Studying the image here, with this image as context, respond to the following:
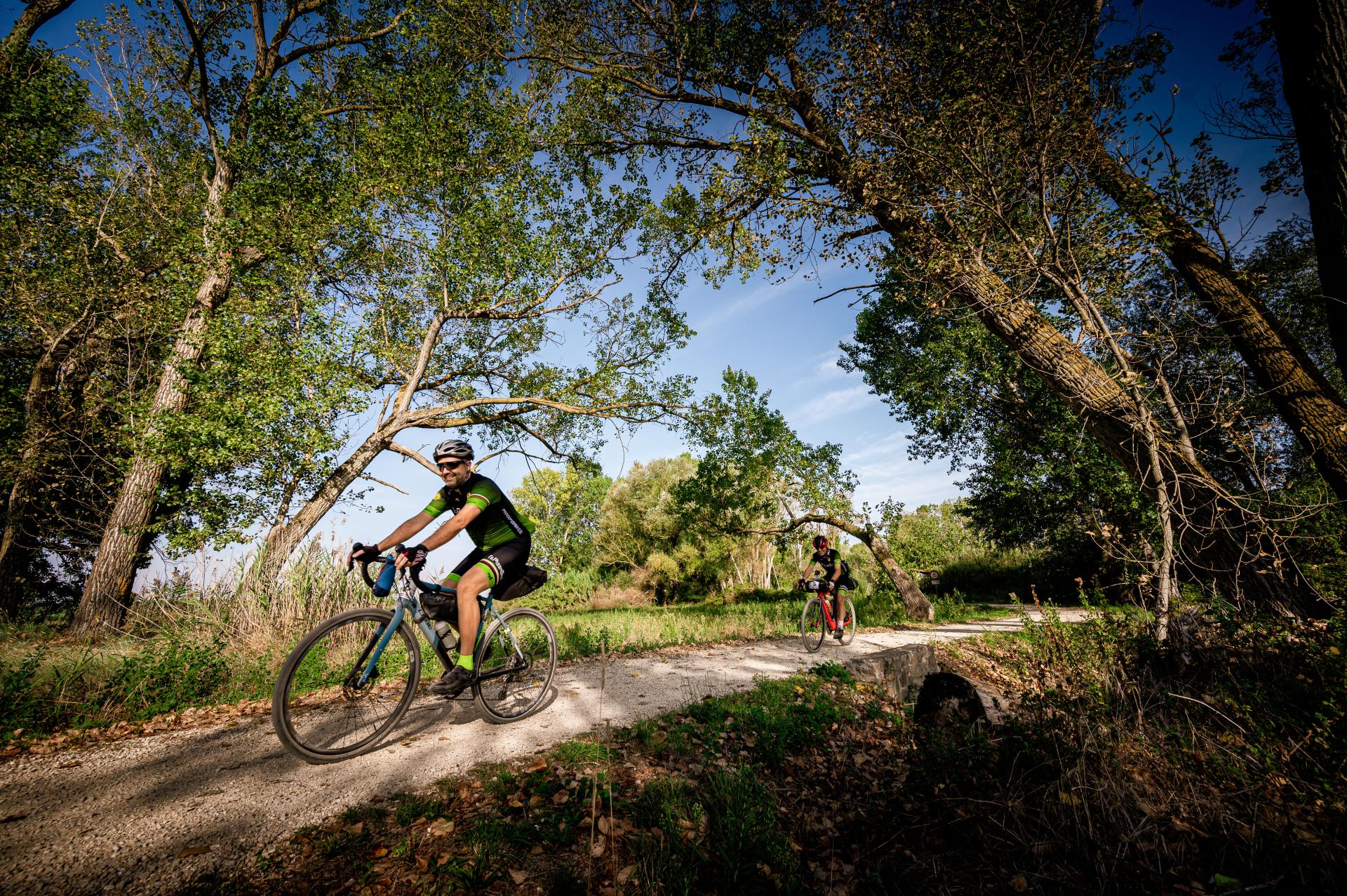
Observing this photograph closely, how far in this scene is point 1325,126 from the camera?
3906 millimetres

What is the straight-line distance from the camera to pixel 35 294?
31.3ft

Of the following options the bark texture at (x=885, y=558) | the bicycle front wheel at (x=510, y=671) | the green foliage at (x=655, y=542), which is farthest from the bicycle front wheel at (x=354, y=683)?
the green foliage at (x=655, y=542)

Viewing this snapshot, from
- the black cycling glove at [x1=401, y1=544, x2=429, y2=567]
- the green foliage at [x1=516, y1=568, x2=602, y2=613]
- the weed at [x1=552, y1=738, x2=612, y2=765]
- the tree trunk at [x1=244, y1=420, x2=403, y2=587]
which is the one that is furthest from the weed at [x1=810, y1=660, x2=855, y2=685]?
the green foliage at [x1=516, y1=568, x2=602, y2=613]

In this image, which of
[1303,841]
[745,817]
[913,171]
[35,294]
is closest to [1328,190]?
[913,171]

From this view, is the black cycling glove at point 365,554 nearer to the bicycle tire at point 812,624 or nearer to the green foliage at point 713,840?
the green foliage at point 713,840

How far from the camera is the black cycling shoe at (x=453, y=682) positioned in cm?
388

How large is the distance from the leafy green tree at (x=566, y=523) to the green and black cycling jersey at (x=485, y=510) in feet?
96.7

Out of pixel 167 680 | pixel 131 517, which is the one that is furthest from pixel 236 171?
pixel 167 680

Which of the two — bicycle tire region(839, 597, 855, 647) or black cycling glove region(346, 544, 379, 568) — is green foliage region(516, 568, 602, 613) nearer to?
bicycle tire region(839, 597, 855, 647)

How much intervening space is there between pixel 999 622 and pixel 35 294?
25206 millimetres

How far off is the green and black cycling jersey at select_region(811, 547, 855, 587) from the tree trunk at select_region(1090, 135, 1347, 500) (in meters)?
6.21

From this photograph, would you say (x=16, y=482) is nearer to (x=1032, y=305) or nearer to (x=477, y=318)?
(x=477, y=318)

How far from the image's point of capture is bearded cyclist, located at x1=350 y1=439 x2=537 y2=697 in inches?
150

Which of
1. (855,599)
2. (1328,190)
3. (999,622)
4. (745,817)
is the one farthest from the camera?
(855,599)
